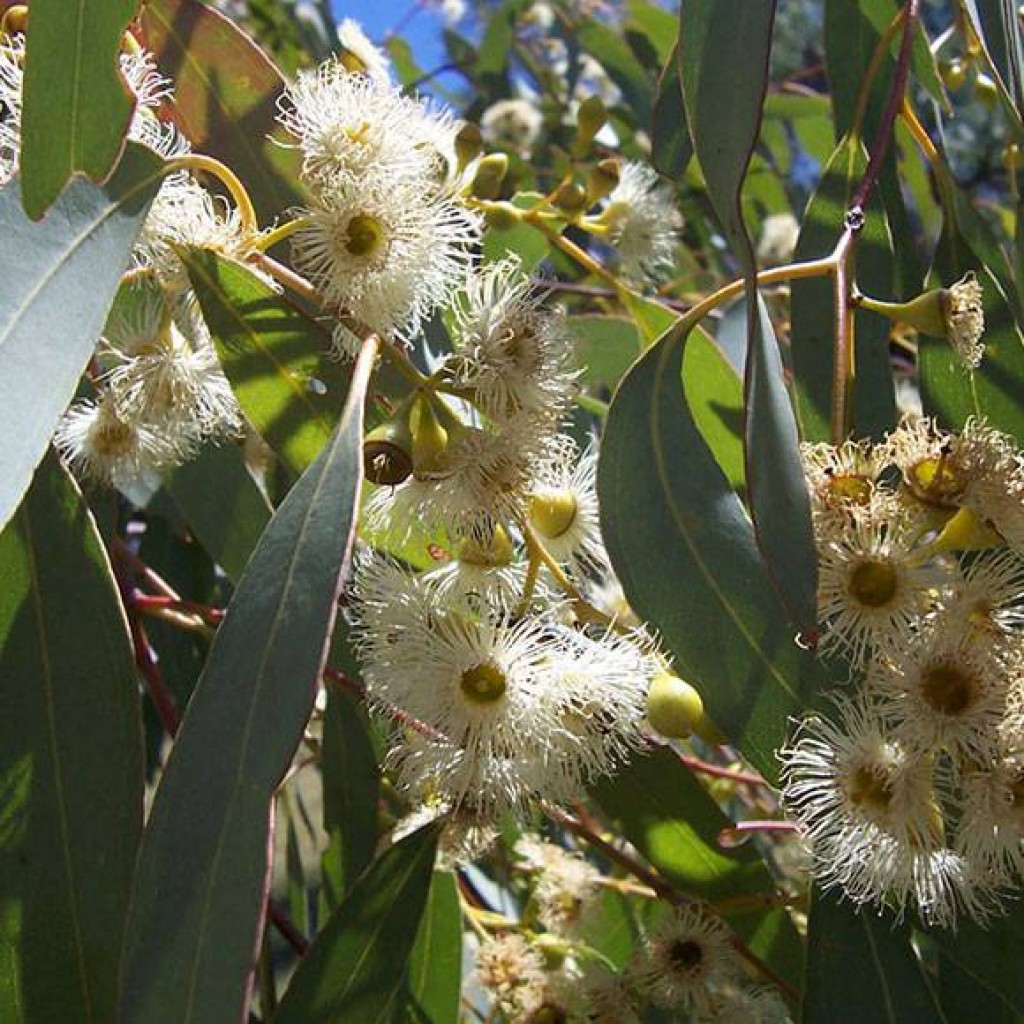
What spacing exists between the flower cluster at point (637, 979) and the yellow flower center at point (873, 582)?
44cm

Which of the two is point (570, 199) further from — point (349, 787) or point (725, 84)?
point (349, 787)

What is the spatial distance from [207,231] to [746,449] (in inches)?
20.2

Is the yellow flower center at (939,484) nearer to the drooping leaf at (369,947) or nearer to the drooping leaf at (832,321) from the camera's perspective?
the drooping leaf at (832,321)

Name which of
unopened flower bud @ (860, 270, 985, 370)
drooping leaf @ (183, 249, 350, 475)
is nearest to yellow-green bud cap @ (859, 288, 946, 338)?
unopened flower bud @ (860, 270, 985, 370)

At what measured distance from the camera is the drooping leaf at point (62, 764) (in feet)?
3.76

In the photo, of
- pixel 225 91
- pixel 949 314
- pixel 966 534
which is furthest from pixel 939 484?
pixel 225 91

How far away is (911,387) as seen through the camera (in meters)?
2.88

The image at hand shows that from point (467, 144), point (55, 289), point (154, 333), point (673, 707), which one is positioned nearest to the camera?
point (55, 289)

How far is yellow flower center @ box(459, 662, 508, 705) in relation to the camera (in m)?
1.20

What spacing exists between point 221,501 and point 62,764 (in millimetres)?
468

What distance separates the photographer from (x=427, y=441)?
117cm

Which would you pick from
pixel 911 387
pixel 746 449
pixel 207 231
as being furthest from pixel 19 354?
pixel 911 387

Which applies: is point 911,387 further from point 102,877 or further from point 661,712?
point 102,877

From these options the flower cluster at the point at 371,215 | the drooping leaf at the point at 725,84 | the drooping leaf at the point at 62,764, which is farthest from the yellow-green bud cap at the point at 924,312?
the drooping leaf at the point at 62,764
